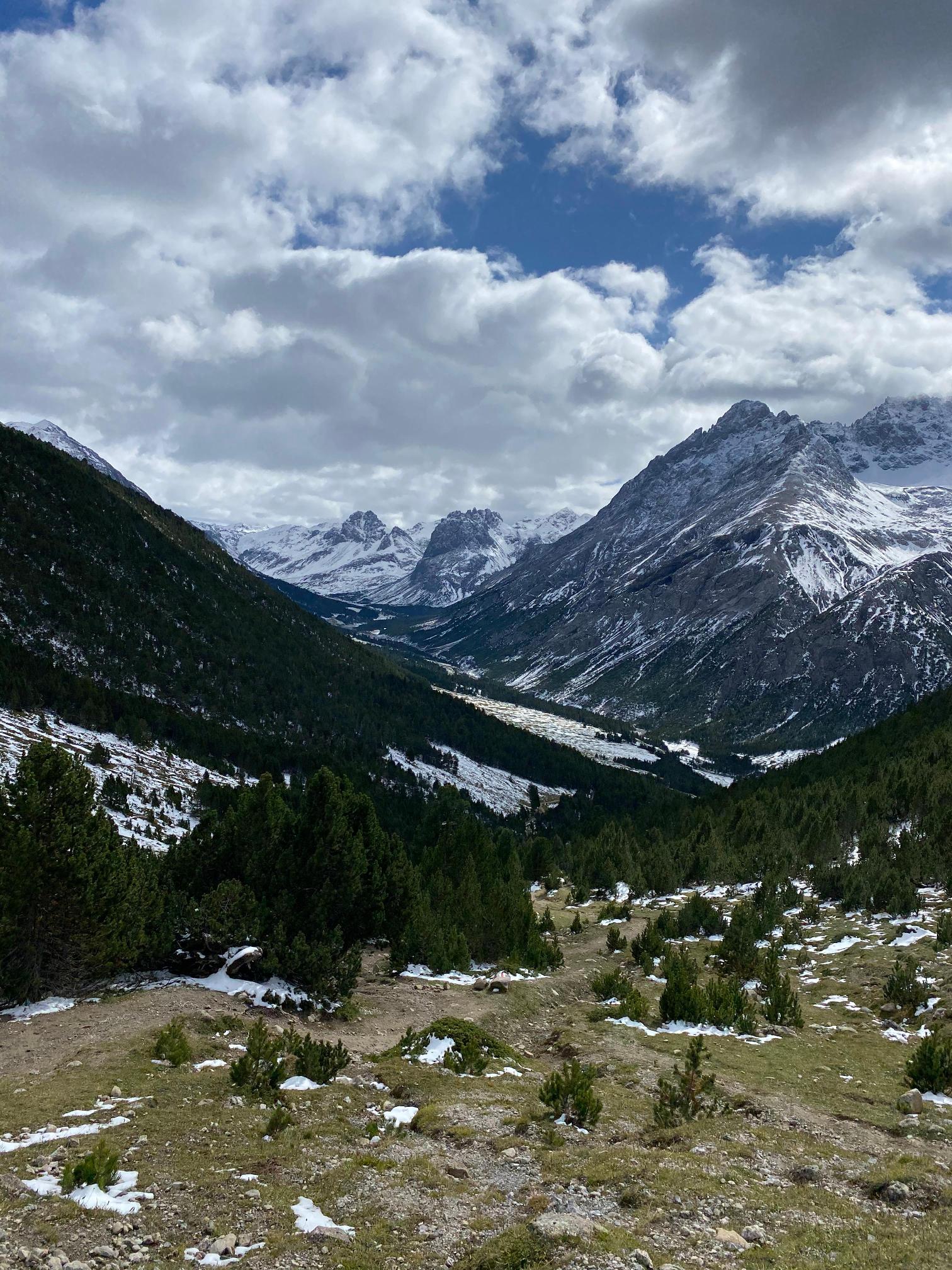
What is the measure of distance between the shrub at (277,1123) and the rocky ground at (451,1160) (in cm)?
15

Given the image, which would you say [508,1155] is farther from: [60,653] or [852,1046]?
[60,653]

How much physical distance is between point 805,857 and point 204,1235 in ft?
293

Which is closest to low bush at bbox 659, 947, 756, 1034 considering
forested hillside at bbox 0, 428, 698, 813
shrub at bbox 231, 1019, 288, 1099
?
shrub at bbox 231, 1019, 288, 1099

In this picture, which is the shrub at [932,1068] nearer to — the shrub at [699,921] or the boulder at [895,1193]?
the boulder at [895,1193]

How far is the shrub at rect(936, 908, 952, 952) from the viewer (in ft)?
137

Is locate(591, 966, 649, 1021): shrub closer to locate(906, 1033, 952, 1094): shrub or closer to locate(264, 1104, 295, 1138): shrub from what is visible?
locate(906, 1033, 952, 1094): shrub

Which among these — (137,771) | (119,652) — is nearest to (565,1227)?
(137,771)

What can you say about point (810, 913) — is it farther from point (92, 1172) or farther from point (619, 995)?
point (92, 1172)

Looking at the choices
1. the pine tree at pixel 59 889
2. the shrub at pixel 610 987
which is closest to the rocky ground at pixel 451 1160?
the pine tree at pixel 59 889

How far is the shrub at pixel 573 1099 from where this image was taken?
19438 mm

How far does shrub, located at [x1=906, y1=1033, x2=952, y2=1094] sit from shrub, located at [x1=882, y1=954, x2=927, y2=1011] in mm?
12708

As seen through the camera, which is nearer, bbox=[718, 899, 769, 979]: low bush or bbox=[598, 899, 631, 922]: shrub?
bbox=[718, 899, 769, 979]: low bush

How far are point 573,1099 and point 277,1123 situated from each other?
840cm

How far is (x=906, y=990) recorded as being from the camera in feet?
113
